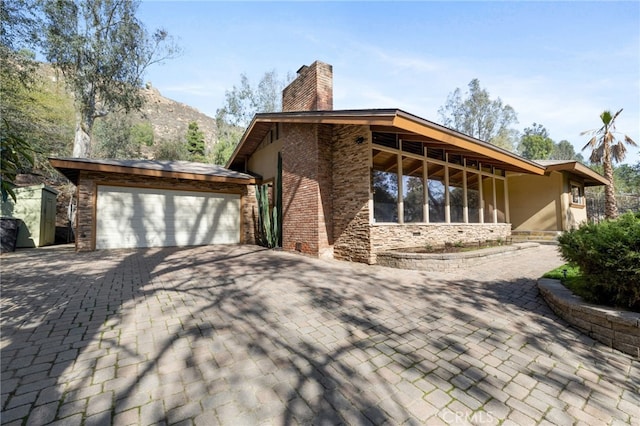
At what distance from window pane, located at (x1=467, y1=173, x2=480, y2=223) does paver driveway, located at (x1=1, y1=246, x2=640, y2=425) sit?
5.69m

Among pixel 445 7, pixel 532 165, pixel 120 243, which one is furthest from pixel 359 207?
pixel 120 243

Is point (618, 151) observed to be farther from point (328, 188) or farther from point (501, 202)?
point (328, 188)

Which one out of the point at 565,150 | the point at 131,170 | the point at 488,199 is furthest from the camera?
the point at 565,150

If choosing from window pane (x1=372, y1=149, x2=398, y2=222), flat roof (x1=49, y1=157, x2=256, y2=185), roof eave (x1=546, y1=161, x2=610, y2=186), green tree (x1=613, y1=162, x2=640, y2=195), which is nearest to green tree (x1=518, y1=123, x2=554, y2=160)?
green tree (x1=613, y1=162, x2=640, y2=195)

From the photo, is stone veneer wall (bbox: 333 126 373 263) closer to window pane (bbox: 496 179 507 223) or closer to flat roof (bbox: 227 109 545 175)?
flat roof (bbox: 227 109 545 175)

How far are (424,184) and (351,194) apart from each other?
8.37 ft

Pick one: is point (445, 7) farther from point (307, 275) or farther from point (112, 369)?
point (112, 369)

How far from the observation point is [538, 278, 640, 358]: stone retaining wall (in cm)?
259

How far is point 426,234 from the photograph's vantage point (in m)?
7.76

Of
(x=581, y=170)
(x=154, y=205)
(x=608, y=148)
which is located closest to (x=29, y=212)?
(x=154, y=205)

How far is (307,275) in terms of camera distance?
5.19 m

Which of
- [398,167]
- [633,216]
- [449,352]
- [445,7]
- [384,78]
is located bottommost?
[449,352]

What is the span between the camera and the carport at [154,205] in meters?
8.13

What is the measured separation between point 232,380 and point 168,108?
202 feet
